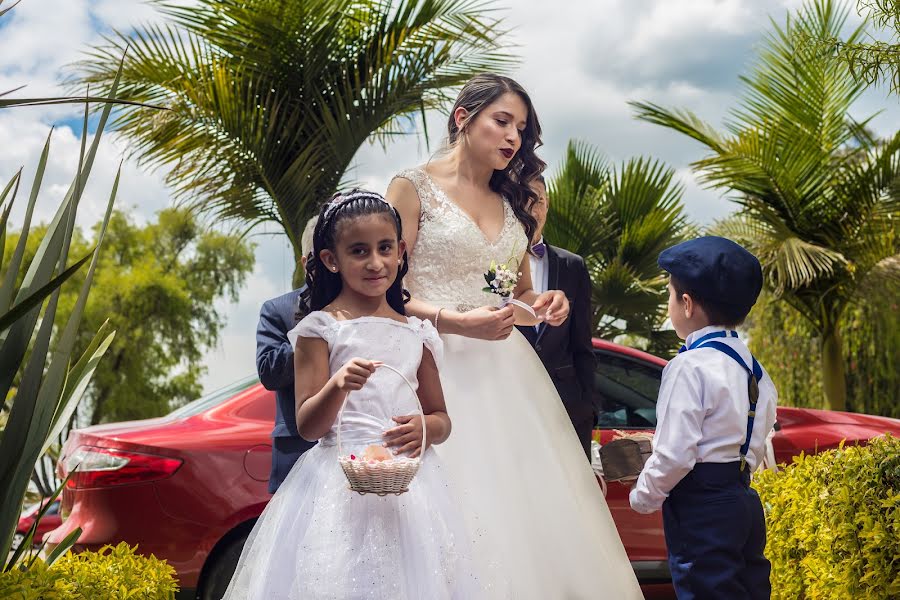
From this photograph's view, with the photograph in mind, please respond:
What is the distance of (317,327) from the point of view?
2.62 m

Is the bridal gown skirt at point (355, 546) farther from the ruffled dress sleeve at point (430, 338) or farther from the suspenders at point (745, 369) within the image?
the suspenders at point (745, 369)

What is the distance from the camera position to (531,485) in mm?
3168

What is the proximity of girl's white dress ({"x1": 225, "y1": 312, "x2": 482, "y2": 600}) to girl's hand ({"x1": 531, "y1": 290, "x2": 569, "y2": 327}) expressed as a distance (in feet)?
1.92

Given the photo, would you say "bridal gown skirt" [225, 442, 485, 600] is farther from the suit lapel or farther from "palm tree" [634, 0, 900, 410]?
"palm tree" [634, 0, 900, 410]

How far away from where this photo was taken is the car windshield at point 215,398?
540 cm

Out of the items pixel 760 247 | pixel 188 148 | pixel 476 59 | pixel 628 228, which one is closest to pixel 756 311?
pixel 760 247

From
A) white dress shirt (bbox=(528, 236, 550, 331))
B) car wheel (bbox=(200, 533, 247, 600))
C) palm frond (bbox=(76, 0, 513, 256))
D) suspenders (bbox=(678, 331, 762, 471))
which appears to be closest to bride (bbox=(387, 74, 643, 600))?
suspenders (bbox=(678, 331, 762, 471))

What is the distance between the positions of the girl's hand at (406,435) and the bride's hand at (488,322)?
0.52m

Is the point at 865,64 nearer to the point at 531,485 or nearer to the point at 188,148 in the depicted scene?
the point at 531,485

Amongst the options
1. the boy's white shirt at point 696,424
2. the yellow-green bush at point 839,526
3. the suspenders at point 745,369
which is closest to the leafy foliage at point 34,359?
the boy's white shirt at point 696,424

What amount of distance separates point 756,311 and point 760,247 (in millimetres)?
5245

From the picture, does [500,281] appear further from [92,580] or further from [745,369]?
[92,580]

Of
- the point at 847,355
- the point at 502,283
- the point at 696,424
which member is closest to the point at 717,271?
the point at 696,424

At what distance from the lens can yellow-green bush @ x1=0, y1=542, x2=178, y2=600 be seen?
2.47 metres
